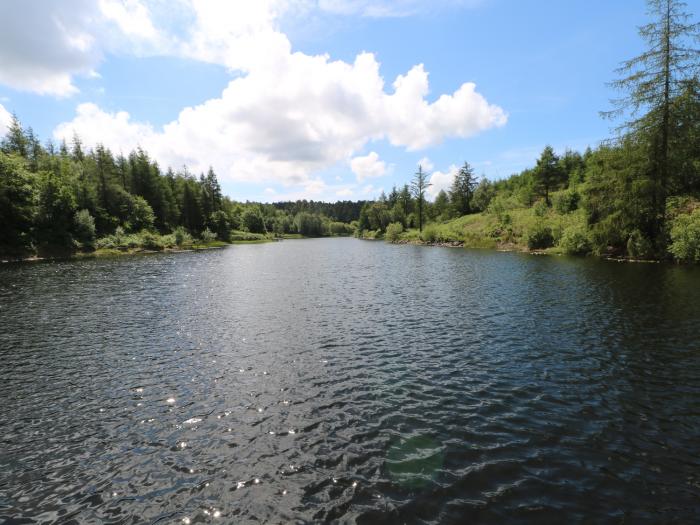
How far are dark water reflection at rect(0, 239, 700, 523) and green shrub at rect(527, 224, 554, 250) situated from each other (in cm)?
4445

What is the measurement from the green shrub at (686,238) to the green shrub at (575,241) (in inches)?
498

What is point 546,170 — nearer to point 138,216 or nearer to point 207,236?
point 207,236

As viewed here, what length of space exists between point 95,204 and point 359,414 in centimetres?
12367

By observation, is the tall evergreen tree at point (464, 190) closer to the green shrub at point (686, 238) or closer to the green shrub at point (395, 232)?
the green shrub at point (395, 232)

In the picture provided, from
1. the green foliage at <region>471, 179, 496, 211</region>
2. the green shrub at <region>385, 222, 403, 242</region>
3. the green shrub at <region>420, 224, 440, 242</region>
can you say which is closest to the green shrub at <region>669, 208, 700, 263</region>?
the green shrub at <region>420, 224, 440, 242</region>

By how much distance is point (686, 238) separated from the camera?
144 ft

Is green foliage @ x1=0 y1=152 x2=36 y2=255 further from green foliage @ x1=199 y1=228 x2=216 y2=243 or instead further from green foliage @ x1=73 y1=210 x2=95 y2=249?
green foliage @ x1=199 y1=228 x2=216 y2=243

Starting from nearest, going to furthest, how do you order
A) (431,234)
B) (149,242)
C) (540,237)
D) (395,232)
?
(540,237)
(149,242)
(431,234)
(395,232)

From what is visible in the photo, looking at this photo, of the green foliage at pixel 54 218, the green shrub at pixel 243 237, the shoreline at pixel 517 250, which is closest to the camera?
the shoreline at pixel 517 250

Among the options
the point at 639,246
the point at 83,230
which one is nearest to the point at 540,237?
the point at 639,246

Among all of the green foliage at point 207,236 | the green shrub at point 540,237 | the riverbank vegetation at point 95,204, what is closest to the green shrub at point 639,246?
the green shrub at point 540,237

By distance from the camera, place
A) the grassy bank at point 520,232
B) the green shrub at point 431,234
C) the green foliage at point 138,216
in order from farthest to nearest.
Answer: the green foliage at point 138,216 < the green shrub at point 431,234 < the grassy bank at point 520,232

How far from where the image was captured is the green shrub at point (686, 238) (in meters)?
42.9

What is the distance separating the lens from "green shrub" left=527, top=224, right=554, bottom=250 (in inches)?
2771
